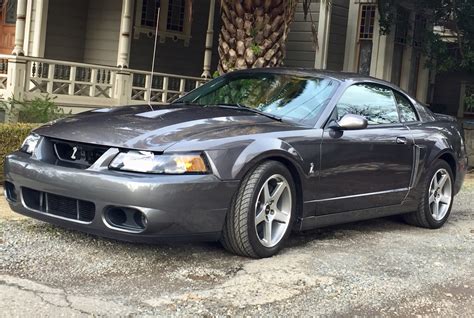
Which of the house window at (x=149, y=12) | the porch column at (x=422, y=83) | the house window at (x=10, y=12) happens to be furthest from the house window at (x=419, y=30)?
the house window at (x=10, y=12)

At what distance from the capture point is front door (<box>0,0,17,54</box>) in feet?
44.5

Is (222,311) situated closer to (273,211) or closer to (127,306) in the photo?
(127,306)

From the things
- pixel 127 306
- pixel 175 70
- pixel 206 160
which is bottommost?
pixel 127 306

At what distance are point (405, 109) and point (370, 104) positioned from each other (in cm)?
68

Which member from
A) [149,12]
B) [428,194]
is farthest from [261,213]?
[149,12]

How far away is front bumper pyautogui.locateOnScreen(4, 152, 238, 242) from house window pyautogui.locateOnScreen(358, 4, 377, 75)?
40.2 ft

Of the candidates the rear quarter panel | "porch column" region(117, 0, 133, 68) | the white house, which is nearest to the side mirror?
the rear quarter panel

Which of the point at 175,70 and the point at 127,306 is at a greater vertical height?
the point at 175,70

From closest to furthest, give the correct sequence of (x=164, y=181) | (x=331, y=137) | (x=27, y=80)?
(x=164, y=181), (x=331, y=137), (x=27, y=80)

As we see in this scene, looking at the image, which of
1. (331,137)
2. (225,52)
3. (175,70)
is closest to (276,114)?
(331,137)

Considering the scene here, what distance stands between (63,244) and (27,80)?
608 cm

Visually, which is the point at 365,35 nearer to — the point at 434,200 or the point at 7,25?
the point at 7,25

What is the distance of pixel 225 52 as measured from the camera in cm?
1045

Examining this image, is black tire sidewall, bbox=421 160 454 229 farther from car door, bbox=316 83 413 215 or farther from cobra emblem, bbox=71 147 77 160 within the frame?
cobra emblem, bbox=71 147 77 160
